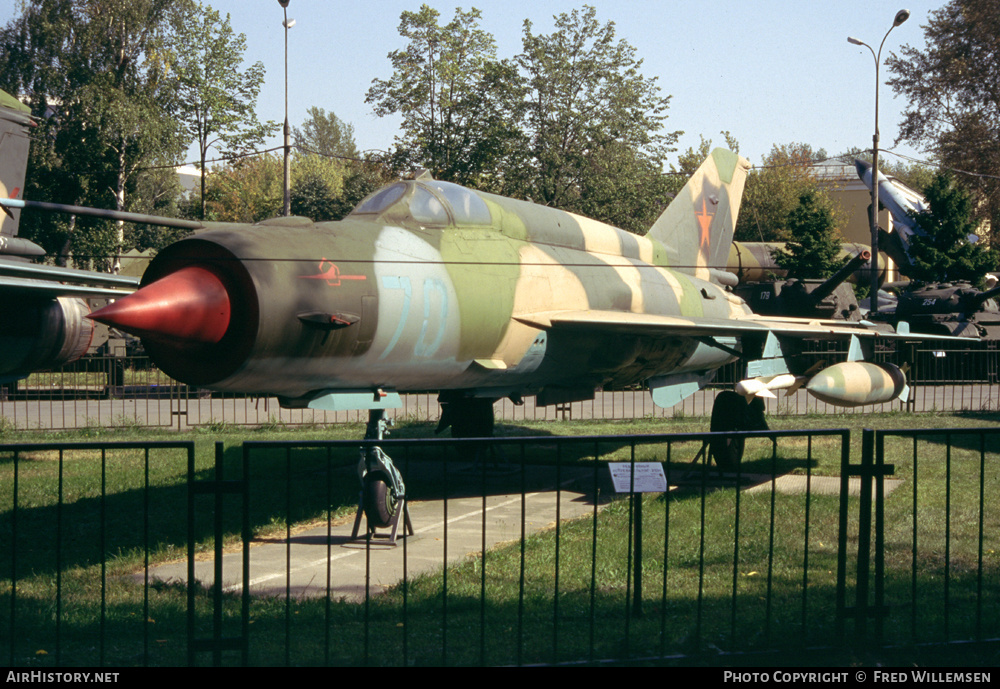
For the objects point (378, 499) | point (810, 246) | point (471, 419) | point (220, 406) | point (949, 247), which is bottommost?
point (220, 406)

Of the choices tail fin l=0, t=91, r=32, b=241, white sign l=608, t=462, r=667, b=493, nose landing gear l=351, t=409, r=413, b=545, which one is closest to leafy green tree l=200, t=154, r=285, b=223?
tail fin l=0, t=91, r=32, b=241

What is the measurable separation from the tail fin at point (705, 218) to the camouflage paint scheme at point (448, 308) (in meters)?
0.98

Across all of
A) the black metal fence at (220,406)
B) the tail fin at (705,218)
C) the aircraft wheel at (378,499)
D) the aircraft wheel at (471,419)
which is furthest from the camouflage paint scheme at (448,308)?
the black metal fence at (220,406)

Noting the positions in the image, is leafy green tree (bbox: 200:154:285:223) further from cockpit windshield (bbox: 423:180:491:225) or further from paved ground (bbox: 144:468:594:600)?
paved ground (bbox: 144:468:594:600)

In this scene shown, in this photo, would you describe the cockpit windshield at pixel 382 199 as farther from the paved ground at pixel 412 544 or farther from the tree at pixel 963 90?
the tree at pixel 963 90

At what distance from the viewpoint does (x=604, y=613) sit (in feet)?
20.2

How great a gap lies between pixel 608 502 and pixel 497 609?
4242 mm

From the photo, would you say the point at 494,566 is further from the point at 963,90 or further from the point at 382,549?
the point at 963,90

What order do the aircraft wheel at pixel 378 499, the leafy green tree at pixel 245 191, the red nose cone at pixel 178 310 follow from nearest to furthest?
the red nose cone at pixel 178 310 < the aircraft wheel at pixel 378 499 < the leafy green tree at pixel 245 191

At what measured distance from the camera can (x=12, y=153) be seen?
1273 centimetres

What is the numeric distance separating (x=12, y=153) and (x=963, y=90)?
1608 inches

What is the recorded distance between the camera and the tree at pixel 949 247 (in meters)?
32.3

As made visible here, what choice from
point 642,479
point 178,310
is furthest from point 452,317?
point 642,479

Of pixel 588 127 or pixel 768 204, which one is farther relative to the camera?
pixel 768 204
